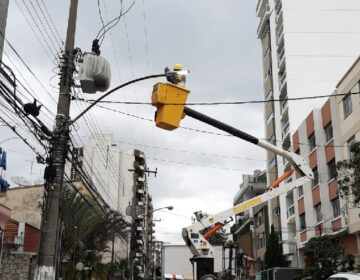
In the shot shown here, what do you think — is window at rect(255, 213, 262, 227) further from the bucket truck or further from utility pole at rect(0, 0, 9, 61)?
utility pole at rect(0, 0, 9, 61)

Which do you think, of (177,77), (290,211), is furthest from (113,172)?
(177,77)

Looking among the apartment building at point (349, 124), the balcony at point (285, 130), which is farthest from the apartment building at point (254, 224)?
the apartment building at point (349, 124)

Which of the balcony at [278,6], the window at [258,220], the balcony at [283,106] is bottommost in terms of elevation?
the window at [258,220]

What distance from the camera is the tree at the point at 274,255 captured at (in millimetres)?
46031

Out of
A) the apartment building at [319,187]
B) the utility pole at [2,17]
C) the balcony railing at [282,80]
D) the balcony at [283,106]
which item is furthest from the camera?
the balcony railing at [282,80]

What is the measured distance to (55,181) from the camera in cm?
1242

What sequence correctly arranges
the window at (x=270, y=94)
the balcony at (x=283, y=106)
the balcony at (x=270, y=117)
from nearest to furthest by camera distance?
the balcony at (x=283, y=106) < the balcony at (x=270, y=117) < the window at (x=270, y=94)

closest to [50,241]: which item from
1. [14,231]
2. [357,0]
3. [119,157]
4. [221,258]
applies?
[221,258]

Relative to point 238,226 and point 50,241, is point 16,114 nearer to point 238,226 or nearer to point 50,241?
point 50,241

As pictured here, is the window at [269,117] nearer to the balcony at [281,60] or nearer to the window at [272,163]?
the window at [272,163]

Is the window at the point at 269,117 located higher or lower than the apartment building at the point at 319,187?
higher

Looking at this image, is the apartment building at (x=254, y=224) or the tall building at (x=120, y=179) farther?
the tall building at (x=120, y=179)

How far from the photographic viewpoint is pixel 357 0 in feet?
171

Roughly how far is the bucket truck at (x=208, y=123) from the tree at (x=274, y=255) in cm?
3247
